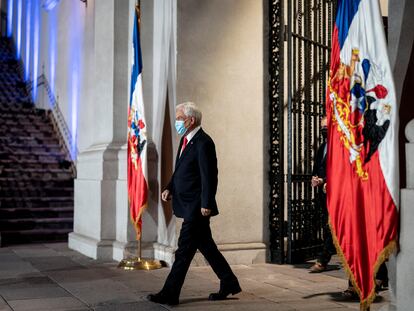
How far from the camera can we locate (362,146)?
5125mm

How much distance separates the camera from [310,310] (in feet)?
20.4

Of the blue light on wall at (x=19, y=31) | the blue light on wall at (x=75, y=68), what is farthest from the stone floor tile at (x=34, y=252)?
the blue light on wall at (x=19, y=31)

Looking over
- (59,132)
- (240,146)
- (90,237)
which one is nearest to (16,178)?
(59,132)

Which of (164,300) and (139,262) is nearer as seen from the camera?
(164,300)

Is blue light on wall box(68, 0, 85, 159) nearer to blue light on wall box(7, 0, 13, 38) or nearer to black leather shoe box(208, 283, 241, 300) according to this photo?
black leather shoe box(208, 283, 241, 300)

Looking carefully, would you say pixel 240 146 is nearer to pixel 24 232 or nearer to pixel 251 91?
pixel 251 91

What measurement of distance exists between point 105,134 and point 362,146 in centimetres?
635

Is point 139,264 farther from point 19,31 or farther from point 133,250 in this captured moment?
point 19,31

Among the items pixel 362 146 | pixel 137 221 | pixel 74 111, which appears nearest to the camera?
pixel 362 146

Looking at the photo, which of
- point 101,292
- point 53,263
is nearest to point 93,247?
point 53,263

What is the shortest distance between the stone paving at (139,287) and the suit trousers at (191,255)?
205 millimetres

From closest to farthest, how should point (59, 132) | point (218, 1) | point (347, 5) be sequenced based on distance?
1. point (347, 5)
2. point (218, 1)
3. point (59, 132)

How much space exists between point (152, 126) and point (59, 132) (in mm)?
9721

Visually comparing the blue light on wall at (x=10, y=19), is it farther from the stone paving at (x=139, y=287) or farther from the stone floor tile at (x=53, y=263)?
the stone paving at (x=139, y=287)
